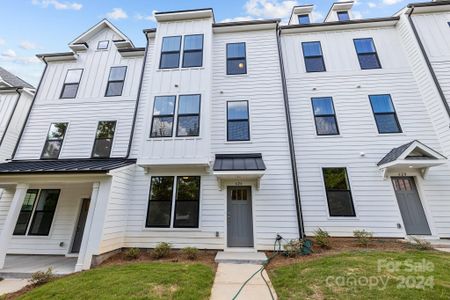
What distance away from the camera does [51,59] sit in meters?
10.6

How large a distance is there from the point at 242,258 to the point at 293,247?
6.02ft

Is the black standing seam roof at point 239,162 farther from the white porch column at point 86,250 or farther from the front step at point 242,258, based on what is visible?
the white porch column at point 86,250

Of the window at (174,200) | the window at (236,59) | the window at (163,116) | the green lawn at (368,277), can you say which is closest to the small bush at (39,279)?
the window at (174,200)

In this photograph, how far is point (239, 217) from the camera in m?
7.39

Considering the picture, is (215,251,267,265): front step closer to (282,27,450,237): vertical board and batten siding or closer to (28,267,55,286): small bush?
(282,27,450,237): vertical board and batten siding

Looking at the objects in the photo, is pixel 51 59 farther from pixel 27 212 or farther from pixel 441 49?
pixel 441 49

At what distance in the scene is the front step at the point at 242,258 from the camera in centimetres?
584

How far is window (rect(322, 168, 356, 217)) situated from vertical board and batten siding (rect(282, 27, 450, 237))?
17 centimetres

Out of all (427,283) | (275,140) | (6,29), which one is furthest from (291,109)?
(6,29)

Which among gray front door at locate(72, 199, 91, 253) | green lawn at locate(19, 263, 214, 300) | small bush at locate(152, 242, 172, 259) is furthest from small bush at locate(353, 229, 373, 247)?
gray front door at locate(72, 199, 91, 253)

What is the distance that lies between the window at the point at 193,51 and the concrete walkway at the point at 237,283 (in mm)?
8225

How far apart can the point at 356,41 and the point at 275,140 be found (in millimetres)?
6977

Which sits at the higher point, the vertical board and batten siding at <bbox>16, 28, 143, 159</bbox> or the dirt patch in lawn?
the vertical board and batten siding at <bbox>16, 28, 143, 159</bbox>

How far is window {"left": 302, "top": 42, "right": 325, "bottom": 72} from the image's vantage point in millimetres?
9312
